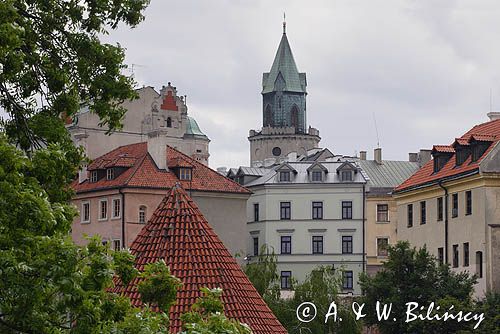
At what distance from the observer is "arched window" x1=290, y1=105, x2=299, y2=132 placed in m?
189

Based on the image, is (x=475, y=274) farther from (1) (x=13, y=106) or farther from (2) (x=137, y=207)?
(1) (x=13, y=106)

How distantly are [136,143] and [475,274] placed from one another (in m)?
34.0

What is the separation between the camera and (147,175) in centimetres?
8894

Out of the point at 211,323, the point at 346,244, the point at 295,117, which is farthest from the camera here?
the point at 295,117

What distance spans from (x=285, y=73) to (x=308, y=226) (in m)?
77.2

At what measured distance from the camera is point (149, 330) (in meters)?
16.2

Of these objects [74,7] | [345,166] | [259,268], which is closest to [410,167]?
[345,166]

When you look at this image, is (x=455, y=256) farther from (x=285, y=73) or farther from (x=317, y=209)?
(x=285, y=73)

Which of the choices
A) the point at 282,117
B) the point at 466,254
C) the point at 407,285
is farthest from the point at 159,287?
the point at 282,117

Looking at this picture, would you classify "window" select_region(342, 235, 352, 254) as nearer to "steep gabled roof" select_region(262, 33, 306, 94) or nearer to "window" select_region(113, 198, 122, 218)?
"window" select_region(113, 198, 122, 218)

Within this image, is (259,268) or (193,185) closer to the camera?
(259,268)

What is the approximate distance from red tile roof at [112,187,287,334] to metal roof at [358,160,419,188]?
8977 cm

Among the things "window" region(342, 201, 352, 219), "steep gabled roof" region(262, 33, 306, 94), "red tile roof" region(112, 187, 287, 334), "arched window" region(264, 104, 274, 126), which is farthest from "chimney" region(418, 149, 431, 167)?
"red tile roof" region(112, 187, 287, 334)

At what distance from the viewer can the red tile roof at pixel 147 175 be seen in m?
88.4
